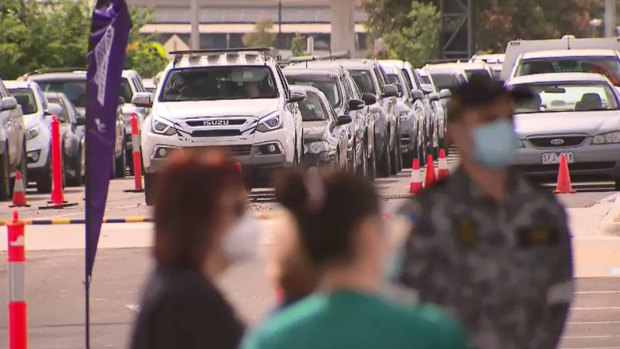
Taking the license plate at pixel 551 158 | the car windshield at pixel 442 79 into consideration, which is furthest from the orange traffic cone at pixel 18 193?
the car windshield at pixel 442 79

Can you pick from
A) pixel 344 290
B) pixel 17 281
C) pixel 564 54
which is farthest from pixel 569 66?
pixel 344 290

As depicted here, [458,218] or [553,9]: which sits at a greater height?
[553,9]

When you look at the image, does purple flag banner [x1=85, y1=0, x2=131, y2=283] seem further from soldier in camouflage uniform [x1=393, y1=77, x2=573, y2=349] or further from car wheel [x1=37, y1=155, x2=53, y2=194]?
car wheel [x1=37, y1=155, x2=53, y2=194]

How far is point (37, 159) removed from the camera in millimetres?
26844

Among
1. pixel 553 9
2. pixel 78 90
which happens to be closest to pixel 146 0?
pixel 553 9

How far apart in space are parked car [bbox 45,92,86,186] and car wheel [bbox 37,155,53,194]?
77cm

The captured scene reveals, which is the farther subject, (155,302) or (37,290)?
(37,290)

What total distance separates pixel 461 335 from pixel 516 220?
Answer: 1.86 metres

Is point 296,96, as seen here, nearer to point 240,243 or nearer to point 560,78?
point 560,78

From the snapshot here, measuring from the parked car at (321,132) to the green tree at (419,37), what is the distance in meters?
46.8

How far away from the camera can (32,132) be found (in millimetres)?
26750

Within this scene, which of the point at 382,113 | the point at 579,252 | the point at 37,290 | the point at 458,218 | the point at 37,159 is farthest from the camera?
the point at 382,113

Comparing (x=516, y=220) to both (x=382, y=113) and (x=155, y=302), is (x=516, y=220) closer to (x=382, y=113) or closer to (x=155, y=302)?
(x=155, y=302)

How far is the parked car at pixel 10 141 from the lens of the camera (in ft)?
77.6
